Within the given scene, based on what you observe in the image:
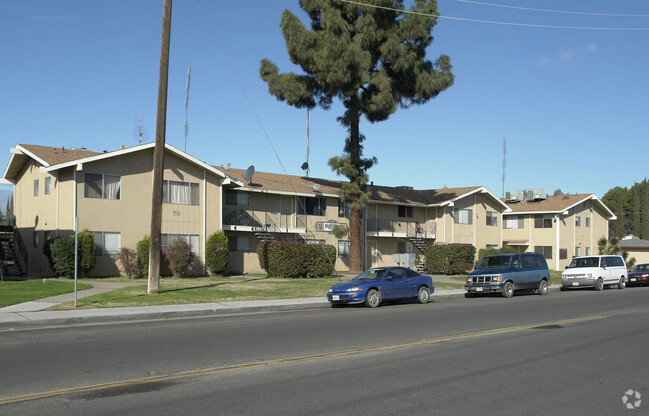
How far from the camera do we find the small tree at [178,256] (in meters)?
29.2

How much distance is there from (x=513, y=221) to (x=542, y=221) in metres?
2.70

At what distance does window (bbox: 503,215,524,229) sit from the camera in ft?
179

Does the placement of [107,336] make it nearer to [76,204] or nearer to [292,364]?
[292,364]

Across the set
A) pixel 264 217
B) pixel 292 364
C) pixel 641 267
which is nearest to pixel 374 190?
pixel 264 217

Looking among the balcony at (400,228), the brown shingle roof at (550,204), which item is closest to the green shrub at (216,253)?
the balcony at (400,228)

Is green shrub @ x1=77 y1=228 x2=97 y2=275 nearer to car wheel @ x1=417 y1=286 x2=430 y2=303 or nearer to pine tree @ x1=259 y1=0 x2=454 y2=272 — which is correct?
pine tree @ x1=259 y1=0 x2=454 y2=272

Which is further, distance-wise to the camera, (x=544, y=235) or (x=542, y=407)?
(x=544, y=235)

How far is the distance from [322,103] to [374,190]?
11504mm

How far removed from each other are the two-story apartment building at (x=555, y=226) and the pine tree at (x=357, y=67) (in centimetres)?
2312

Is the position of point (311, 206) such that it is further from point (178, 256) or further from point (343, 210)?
point (178, 256)

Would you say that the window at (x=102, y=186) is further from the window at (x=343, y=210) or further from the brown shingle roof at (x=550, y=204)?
the brown shingle roof at (x=550, y=204)

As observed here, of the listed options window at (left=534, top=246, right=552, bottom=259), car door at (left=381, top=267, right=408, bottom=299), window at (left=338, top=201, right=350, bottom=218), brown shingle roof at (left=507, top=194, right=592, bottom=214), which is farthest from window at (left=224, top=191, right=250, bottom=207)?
window at (left=534, top=246, right=552, bottom=259)

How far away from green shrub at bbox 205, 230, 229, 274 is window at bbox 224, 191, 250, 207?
3543 millimetres

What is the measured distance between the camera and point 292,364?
9.38 metres
